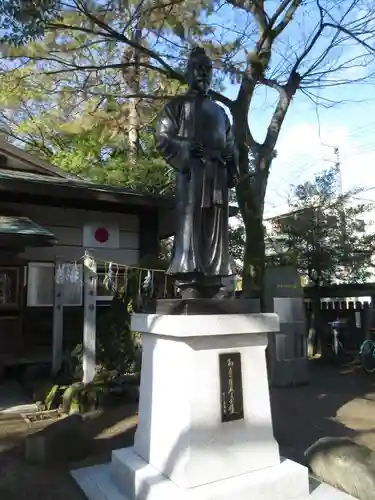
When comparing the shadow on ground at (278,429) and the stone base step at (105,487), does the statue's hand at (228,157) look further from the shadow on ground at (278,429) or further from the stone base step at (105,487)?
the shadow on ground at (278,429)

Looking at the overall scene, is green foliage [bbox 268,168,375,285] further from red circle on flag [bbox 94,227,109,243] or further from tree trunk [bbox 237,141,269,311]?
red circle on flag [bbox 94,227,109,243]

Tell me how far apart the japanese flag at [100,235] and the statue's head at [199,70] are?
5.92 m

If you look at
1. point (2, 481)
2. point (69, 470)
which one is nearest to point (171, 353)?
point (69, 470)

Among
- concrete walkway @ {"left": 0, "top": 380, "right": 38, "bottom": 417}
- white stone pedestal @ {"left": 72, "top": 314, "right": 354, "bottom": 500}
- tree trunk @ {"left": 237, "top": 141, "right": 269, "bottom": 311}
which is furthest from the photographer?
tree trunk @ {"left": 237, "top": 141, "right": 269, "bottom": 311}

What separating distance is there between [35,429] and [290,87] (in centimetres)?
882

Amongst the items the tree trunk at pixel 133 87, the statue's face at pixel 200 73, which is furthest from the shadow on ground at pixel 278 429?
the tree trunk at pixel 133 87

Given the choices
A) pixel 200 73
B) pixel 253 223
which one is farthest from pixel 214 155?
pixel 253 223

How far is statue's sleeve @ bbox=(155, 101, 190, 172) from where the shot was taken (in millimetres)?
4207

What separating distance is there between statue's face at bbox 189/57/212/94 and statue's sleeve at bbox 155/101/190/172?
264 mm

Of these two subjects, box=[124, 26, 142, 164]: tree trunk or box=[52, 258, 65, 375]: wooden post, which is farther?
box=[124, 26, 142, 164]: tree trunk

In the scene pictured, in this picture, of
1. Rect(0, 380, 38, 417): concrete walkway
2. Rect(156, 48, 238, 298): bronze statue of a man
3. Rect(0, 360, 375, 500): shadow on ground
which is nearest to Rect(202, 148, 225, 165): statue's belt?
Rect(156, 48, 238, 298): bronze statue of a man

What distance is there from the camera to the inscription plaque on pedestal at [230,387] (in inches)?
148

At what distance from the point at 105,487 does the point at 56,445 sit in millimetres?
1184

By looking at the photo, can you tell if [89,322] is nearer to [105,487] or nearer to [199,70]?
[105,487]
